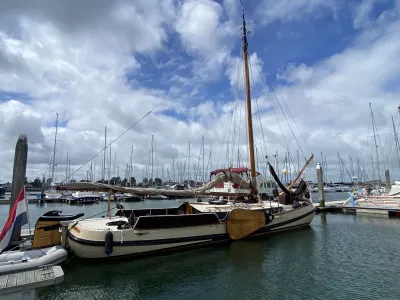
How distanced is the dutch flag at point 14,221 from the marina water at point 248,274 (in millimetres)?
2284

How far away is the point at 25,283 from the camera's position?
5301mm

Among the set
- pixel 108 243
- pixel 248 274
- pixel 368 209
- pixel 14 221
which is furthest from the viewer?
pixel 368 209

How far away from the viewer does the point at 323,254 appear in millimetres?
14820

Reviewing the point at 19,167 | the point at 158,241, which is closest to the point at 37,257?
the point at 19,167

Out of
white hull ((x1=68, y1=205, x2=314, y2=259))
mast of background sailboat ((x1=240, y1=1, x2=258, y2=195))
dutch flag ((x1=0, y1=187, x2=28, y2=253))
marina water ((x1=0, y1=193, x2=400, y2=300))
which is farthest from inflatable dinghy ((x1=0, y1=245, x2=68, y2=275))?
mast of background sailboat ((x1=240, y1=1, x2=258, y2=195))

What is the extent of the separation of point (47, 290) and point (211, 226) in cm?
877

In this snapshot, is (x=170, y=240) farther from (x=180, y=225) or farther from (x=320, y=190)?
(x=320, y=190)

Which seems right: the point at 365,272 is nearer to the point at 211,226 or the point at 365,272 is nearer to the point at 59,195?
the point at 211,226

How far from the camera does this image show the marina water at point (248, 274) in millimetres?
9773

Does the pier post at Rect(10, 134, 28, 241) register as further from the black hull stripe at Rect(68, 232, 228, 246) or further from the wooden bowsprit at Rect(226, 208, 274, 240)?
the wooden bowsprit at Rect(226, 208, 274, 240)

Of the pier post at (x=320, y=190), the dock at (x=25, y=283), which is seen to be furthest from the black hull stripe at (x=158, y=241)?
the pier post at (x=320, y=190)

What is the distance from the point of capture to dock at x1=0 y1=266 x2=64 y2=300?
204 inches

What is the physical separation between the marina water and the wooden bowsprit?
2.20ft

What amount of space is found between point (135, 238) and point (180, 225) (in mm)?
2559
